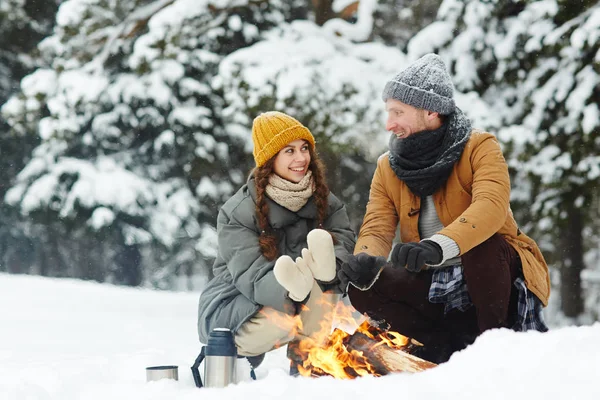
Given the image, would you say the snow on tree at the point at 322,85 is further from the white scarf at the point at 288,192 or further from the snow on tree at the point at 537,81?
the white scarf at the point at 288,192

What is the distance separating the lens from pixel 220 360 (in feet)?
9.13

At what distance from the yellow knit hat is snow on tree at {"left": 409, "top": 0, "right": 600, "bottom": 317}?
13.0ft

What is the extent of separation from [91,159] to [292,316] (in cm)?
804

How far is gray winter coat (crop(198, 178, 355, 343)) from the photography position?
310cm

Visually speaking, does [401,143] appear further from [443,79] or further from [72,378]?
[72,378]

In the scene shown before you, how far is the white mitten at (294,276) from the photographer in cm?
276

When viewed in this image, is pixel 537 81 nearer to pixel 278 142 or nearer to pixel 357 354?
pixel 278 142

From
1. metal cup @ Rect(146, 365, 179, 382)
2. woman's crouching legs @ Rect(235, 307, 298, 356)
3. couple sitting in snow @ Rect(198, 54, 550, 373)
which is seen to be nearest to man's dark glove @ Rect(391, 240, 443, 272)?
couple sitting in snow @ Rect(198, 54, 550, 373)

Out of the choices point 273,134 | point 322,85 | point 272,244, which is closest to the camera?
point 272,244

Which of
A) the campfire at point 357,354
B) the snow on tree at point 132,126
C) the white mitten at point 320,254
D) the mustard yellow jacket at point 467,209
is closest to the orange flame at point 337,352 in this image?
the campfire at point 357,354

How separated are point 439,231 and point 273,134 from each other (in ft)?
3.29

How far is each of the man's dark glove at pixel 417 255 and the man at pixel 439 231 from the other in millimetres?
201

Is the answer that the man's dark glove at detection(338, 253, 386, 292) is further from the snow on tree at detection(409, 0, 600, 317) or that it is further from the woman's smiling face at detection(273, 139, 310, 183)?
the snow on tree at detection(409, 0, 600, 317)

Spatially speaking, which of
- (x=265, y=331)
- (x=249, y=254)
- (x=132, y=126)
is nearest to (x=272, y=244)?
(x=249, y=254)
